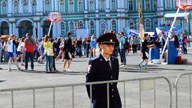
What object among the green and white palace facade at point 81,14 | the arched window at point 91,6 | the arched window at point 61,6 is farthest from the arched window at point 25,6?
the arched window at point 91,6

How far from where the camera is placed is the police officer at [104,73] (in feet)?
18.5

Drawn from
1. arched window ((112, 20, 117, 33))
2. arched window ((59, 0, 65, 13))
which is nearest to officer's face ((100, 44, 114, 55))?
arched window ((112, 20, 117, 33))

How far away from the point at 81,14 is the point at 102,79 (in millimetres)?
55293

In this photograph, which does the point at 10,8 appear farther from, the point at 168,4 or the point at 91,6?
the point at 168,4

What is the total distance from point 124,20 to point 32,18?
45.1 ft

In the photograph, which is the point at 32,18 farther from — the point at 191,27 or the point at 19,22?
the point at 191,27

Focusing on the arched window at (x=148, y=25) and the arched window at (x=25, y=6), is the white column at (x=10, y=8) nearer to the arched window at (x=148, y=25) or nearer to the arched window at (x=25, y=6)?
the arched window at (x=25, y=6)

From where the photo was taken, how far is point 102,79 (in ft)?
18.9

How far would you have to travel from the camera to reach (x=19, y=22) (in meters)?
62.0

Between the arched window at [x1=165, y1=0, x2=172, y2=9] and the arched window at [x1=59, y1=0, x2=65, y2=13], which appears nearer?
the arched window at [x1=165, y1=0, x2=172, y2=9]

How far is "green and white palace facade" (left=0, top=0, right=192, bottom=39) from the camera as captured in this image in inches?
2313

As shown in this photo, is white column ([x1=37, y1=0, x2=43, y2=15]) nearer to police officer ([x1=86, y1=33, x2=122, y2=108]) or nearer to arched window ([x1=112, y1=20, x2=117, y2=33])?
arched window ([x1=112, y1=20, x2=117, y2=33])

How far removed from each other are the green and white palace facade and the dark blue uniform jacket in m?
52.7

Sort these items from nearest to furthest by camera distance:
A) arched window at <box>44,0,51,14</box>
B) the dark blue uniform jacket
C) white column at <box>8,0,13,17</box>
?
the dark blue uniform jacket → arched window at <box>44,0,51,14</box> → white column at <box>8,0,13,17</box>
